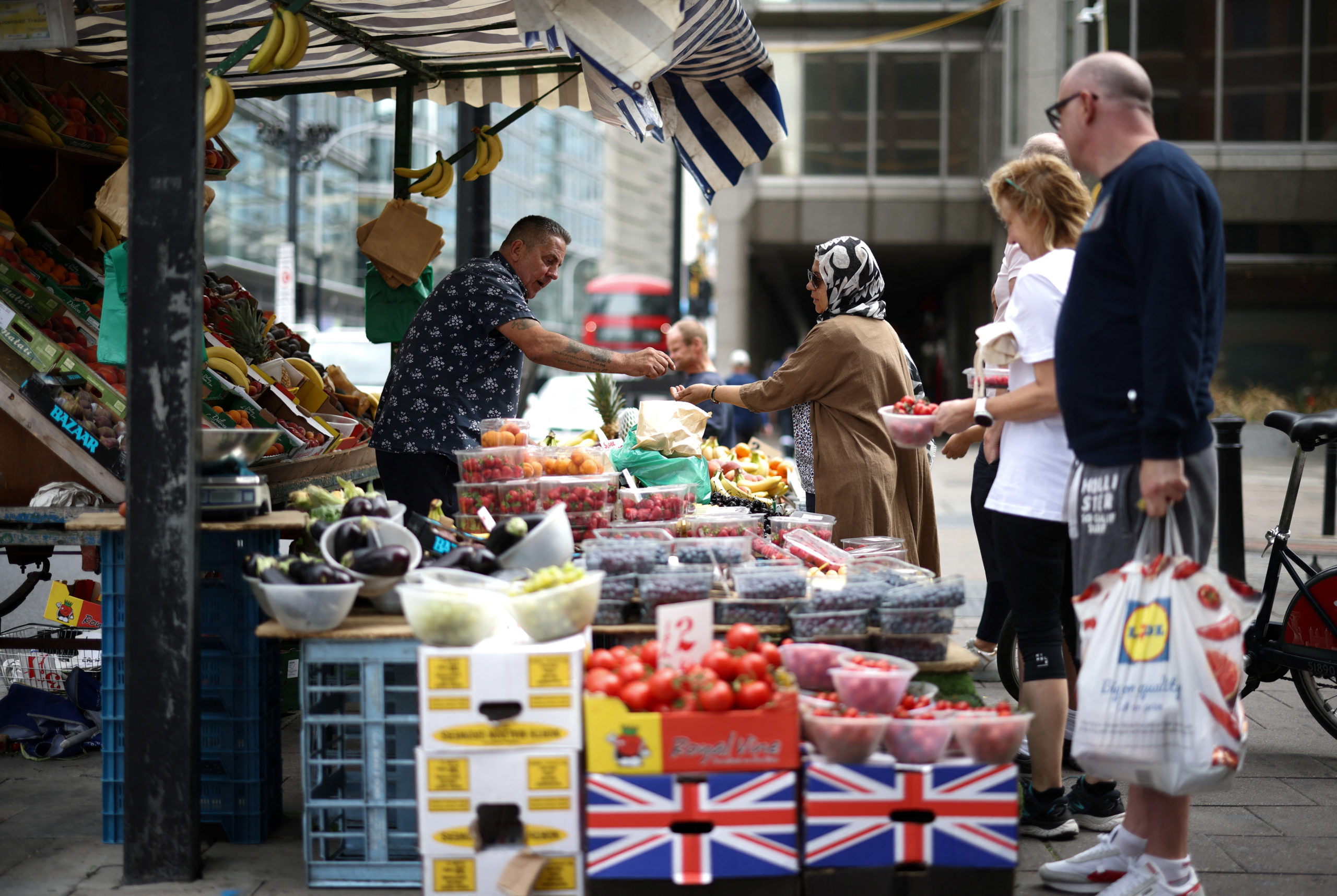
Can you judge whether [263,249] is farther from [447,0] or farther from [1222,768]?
[1222,768]

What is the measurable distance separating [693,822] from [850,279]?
292cm

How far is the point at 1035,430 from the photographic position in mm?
3590

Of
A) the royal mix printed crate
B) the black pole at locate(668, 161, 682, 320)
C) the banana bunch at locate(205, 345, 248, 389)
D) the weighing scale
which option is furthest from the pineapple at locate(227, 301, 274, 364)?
the black pole at locate(668, 161, 682, 320)

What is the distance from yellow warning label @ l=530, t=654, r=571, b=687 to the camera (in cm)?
306

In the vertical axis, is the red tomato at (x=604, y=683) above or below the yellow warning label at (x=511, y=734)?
above

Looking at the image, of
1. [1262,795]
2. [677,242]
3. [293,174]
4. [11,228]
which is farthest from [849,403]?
[293,174]

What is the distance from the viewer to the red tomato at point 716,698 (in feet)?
9.68

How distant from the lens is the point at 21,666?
16.7ft

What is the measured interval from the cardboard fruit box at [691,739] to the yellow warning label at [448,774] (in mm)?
369

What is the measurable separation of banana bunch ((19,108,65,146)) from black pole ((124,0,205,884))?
244 cm

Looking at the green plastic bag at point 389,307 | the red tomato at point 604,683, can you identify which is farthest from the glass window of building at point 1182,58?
the red tomato at point 604,683

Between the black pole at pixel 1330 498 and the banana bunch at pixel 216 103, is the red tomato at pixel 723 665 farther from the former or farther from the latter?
the black pole at pixel 1330 498

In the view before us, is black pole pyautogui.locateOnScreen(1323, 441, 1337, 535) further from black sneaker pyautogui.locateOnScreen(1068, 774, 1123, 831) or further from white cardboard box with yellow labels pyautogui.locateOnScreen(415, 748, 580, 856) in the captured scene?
white cardboard box with yellow labels pyautogui.locateOnScreen(415, 748, 580, 856)

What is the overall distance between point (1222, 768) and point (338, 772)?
2.65 meters
